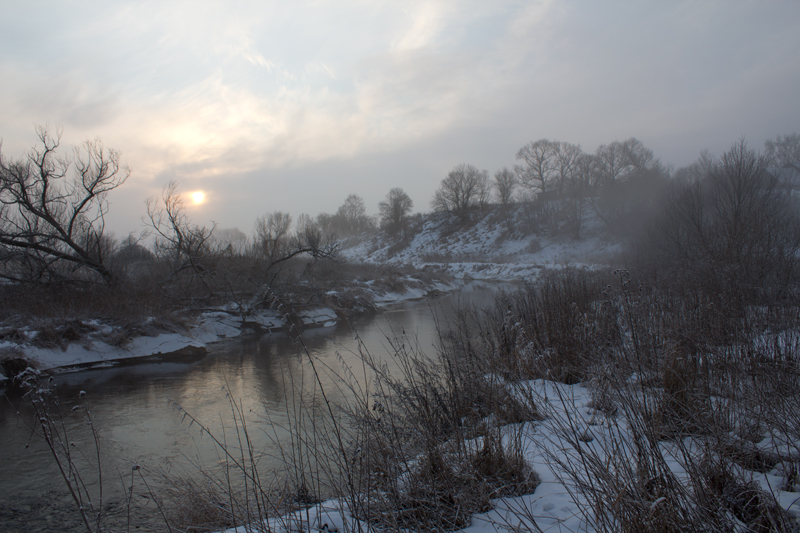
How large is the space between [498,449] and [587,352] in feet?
10.0

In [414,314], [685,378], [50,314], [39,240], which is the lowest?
[414,314]

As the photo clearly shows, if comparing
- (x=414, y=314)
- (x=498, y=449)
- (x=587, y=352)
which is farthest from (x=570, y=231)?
(x=498, y=449)

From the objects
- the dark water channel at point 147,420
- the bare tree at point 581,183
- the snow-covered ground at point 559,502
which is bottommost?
the dark water channel at point 147,420

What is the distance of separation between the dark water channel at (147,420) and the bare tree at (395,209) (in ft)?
187

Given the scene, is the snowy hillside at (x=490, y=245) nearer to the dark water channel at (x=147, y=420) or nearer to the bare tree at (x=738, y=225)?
the bare tree at (x=738, y=225)

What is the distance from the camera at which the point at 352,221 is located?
87375mm

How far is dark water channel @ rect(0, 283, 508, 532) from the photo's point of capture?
14.9ft

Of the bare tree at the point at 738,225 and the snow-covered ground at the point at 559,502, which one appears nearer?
the snow-covered ground at the point at 559,502

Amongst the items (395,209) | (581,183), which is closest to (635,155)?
(581,183)

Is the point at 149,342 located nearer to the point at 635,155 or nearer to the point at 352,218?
the point at 635,155

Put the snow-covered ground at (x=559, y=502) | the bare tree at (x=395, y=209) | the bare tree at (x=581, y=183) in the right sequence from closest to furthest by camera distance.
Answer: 1. the snow-covered ground at (x=559, y=502)
2. the bare tree at (x=581, y=183)
3. the bare tree at (x=395, y=209)

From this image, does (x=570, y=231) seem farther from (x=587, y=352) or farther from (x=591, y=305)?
(x=587, y=352)

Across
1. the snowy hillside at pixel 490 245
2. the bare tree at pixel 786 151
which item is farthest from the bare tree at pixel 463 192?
the bare tree at pixel 786 151

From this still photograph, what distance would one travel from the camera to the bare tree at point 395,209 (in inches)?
2736
